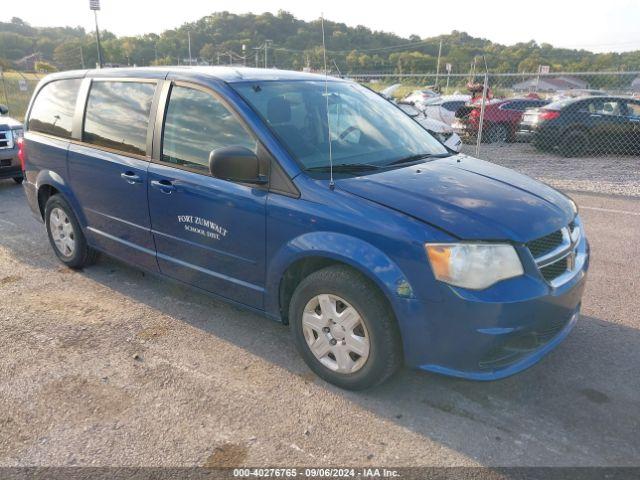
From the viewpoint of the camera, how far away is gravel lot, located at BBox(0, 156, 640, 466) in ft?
8.40

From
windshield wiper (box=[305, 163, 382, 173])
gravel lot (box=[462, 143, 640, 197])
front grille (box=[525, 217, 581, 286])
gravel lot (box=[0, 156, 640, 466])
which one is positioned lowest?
gravel lot (box=[0, 156, 640, 466])

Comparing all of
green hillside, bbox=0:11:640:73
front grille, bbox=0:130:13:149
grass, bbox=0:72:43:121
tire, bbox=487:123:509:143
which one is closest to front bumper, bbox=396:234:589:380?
green hillside, bbox=0:11:640:73

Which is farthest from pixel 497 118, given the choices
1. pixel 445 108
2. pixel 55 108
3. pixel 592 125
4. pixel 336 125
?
pixel 55 108

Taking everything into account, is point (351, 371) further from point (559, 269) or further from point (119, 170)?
point (119, 170)

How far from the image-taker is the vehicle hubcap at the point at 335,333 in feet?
9.45

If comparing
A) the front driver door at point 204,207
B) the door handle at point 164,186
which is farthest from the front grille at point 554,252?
the door handle at point 164,186

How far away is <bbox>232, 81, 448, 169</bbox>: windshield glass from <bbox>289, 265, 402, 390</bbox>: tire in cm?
73

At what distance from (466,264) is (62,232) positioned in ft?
12.6

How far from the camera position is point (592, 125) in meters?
12.4

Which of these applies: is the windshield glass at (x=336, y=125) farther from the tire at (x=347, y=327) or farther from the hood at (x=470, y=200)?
the tire at (x=347, y=327)

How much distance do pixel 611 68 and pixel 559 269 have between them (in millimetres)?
16910

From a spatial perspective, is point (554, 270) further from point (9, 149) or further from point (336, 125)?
point (9, 149)

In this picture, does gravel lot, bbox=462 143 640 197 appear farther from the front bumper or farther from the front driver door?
the front driver door

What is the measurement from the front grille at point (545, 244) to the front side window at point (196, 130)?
167cm
